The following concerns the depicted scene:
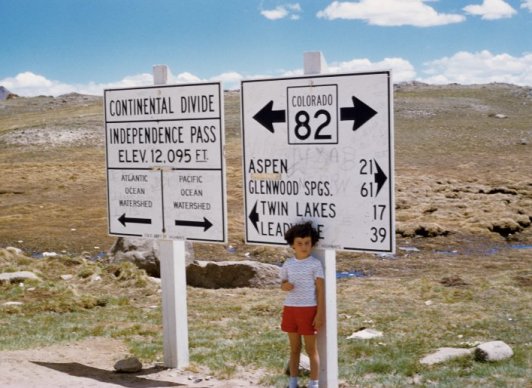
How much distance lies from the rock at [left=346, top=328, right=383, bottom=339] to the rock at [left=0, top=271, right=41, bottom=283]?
24.1 ft

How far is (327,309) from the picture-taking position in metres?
7.46

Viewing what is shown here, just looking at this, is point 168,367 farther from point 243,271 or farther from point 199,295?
point 243,271

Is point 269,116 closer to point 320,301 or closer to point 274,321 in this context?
point 320,301

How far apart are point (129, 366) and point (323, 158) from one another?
10.7ft

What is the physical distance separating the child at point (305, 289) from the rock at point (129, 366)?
6.90 feet

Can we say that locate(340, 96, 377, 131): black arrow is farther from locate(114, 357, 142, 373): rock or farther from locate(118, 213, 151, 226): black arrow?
locate(114, 357, 142, 373): rock

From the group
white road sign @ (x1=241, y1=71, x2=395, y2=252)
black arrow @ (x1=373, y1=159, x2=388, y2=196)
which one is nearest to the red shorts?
white road sign @ (x1=241, y1=71, x2=395, y2=252)

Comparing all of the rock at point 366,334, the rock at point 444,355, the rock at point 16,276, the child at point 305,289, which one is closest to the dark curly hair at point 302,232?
the child at point 305,289

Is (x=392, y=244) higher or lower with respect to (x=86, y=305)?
higher

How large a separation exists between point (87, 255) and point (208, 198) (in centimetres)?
1562

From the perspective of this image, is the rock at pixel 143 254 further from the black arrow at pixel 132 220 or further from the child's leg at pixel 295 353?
the child's leg at pixel 295 353

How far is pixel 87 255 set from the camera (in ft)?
76.4

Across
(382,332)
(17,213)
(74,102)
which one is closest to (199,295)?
(382,332)

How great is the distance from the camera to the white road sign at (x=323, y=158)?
7.07m
